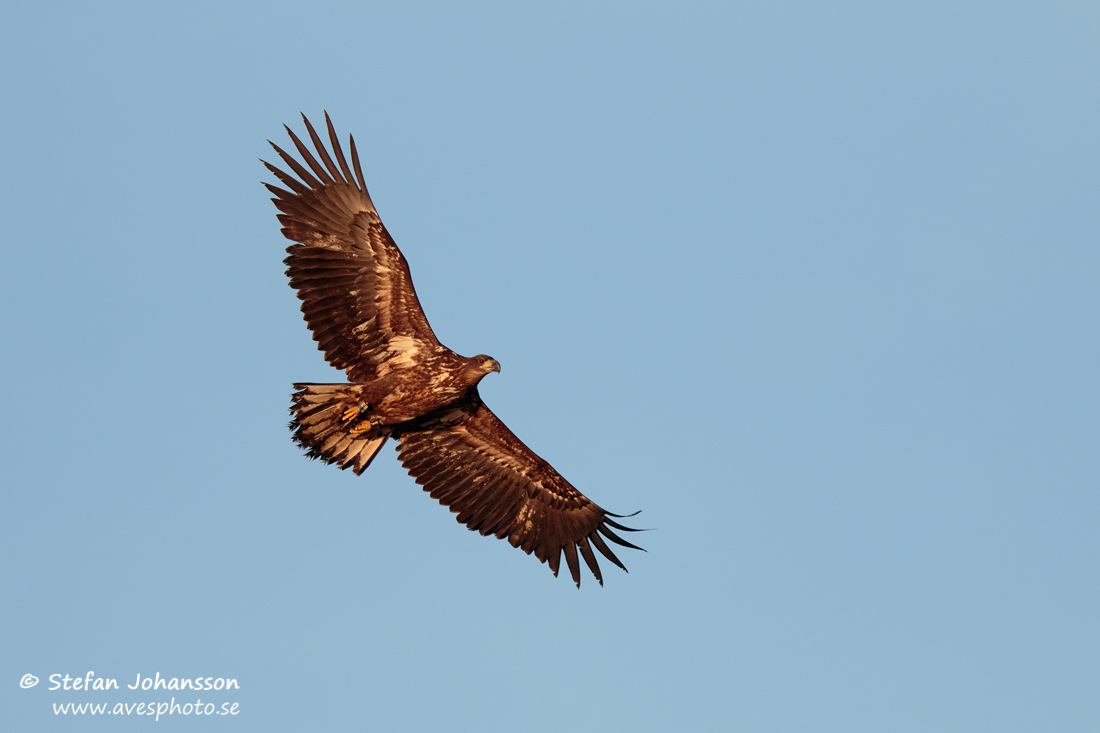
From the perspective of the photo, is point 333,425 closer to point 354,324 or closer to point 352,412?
point 352,412

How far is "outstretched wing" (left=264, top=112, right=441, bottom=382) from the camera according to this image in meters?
16.3

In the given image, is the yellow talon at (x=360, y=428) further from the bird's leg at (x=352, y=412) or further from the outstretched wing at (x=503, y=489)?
the outstretched wing at (x=503, y=489)

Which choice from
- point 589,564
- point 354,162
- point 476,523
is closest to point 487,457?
point 476,523

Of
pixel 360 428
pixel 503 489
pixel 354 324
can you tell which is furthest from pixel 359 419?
pixel 503 489

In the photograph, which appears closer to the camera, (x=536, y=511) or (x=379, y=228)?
(x=379, y=228)

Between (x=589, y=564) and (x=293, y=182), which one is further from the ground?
(x=293, y=182)

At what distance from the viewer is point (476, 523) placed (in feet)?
57.7

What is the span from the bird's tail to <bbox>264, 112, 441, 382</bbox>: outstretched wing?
35cm

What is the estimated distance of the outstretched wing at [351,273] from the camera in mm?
16297

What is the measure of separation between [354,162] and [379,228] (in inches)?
35.2

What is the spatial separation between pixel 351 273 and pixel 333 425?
75.1 inches

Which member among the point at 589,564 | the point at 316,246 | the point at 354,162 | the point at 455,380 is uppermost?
the point at 354,162

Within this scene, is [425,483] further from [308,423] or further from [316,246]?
[316,246]

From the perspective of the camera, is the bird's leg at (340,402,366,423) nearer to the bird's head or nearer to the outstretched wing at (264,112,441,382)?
the outstretched wing at (264,112,441,382)
